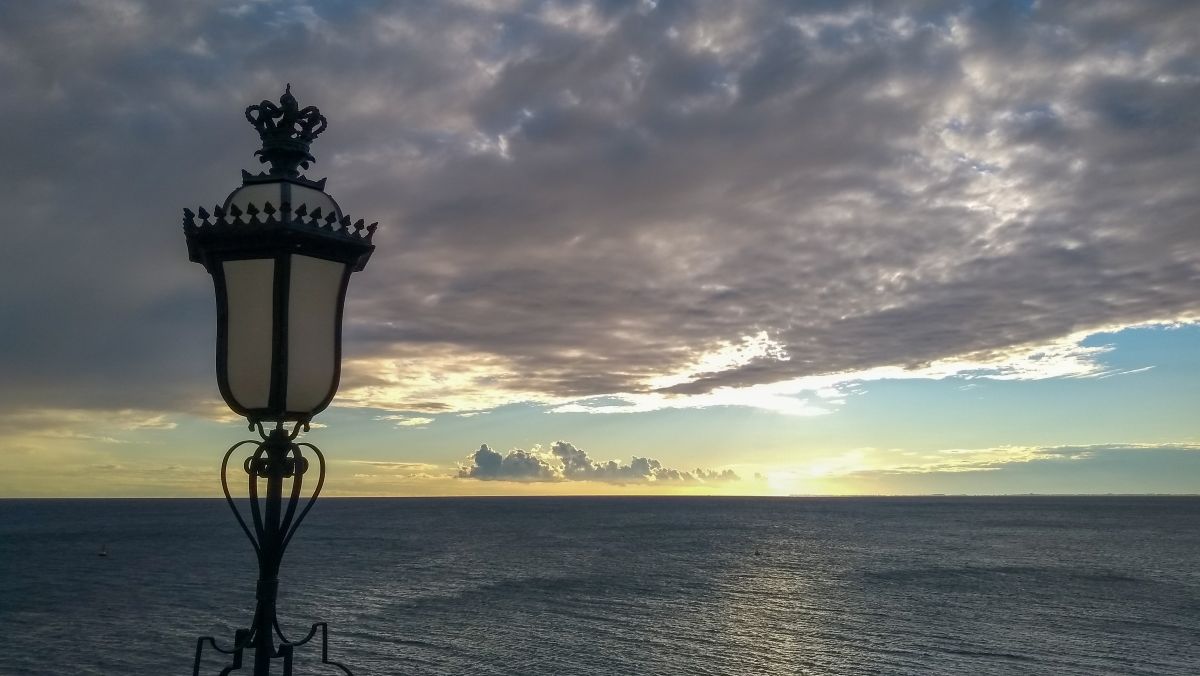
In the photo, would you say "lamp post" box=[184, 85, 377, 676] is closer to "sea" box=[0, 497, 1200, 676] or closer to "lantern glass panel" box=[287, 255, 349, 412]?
"lantern glass panel" box=[287, 255, 349, 412]

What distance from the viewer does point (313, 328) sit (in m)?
3.42

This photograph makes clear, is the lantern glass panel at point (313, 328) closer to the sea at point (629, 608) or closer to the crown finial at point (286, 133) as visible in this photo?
the crown finial at point (286, 133)

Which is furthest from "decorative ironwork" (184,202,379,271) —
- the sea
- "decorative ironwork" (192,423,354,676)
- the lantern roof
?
the sea

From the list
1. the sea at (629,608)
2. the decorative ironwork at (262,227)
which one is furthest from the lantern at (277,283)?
the sea at (629,608)

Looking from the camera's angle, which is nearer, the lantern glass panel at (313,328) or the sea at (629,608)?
the lantern glass panel at (313,328)

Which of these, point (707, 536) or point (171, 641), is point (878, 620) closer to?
point (171, 641)

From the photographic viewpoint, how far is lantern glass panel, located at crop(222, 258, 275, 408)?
326cm

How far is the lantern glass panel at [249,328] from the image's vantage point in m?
3.26

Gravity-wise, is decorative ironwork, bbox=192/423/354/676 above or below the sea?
above

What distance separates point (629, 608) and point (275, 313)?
5708 centimetres

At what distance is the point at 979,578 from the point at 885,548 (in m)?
34.2

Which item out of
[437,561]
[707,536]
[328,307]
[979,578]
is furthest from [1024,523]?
[328,307]

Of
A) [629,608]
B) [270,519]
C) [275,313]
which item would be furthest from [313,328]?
[629,608]

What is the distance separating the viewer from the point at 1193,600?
203 ft
